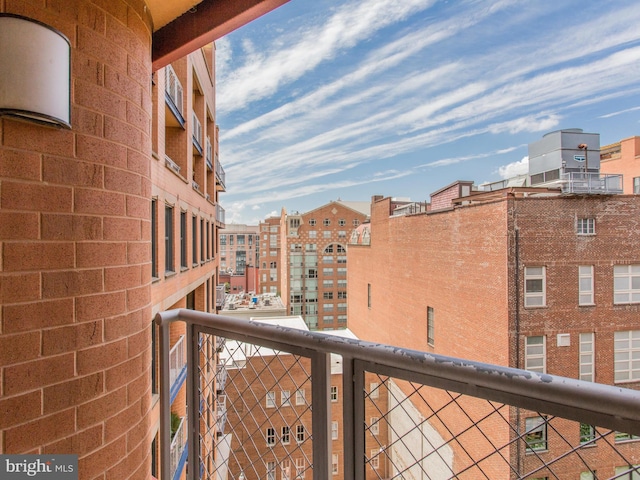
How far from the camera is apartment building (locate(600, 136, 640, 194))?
23109 mm

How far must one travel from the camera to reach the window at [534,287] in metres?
10.7

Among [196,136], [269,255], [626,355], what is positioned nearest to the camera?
[196,136]

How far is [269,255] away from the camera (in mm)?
48562

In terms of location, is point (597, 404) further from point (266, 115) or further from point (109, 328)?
point (266, 115)

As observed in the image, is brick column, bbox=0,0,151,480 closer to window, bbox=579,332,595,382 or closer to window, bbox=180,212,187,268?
window, bbox=180,212,187,268

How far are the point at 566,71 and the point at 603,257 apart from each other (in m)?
12.1

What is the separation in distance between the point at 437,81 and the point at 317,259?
2392cm

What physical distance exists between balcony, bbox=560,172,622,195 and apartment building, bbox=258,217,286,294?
3908cm

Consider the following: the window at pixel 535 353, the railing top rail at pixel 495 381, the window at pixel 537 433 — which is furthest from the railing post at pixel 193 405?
the window at pixel 535 353

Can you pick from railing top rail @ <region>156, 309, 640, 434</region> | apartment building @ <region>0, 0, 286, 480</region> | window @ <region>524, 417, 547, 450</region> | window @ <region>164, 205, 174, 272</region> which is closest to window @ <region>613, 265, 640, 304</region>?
window @ <region>524, 417, 547, 450</region>

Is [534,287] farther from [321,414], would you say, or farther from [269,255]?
[269,255]

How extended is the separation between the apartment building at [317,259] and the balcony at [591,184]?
94.3 ft

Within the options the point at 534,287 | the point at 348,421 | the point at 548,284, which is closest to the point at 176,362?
the point at 348,421

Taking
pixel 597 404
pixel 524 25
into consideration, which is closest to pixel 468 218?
pixel 524 25
